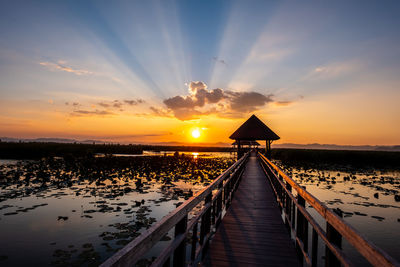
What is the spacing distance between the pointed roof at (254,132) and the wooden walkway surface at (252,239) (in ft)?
38.5

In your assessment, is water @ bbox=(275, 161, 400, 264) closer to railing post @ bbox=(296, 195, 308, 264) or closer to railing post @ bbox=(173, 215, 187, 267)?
railing post @ bbox=(296, 195, 308, 264)

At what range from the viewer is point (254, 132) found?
19312 millimetres

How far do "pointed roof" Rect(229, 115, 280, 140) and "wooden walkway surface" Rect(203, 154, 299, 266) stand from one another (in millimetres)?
11732

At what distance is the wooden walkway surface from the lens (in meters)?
3.79

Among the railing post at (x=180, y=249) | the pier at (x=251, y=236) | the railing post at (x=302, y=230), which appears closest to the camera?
the pier at (x=251, y=236)

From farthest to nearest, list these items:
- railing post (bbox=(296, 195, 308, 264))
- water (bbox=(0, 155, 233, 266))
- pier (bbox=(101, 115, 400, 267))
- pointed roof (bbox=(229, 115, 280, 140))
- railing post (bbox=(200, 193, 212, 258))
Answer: pointed roof (bbox=(229, 115, 280, 140)), water (bbox=(0, 155, 233, 266)), railing post (bbox=(200, 193, 212, 258)), railing post (bbox=(296, 195, 308, 264)), pier (bbox=(101, 115, 400, 267))

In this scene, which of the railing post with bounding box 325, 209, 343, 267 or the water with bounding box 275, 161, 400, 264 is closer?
the railing post with bounding box 325, 209, 343, 267

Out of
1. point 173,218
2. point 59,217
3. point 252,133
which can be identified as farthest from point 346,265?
point 252,133

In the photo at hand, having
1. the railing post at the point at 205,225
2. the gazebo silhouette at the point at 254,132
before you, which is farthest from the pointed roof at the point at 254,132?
the railing post at the point at 205,225

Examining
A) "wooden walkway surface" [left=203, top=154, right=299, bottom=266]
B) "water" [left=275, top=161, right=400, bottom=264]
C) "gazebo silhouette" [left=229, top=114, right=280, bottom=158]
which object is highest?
"gazebo silhouette" [left=229, top=114, right=280, bottom=158]

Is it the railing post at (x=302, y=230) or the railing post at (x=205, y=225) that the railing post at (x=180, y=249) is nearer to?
the railing post at (x=205, y=225)

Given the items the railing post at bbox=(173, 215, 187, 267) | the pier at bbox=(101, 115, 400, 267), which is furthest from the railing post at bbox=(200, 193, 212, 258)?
the railing post at bbox=(173, 215, 187, 267)

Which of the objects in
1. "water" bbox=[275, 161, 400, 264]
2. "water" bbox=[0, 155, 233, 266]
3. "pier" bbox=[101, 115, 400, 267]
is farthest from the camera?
"water" bbox=[275, 161, 400, 264]

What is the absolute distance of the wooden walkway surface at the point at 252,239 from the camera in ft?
12.5
